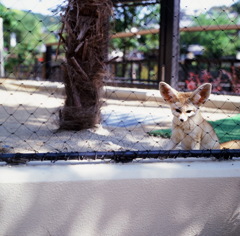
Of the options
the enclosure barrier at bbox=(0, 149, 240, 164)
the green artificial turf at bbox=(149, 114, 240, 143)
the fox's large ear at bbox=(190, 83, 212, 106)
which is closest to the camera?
the enclosure barrier at bbox=(0, 149, 240, 164)

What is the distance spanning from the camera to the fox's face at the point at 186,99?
301 cm

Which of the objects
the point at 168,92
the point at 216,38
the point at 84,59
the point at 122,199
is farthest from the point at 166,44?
the point at 122,199

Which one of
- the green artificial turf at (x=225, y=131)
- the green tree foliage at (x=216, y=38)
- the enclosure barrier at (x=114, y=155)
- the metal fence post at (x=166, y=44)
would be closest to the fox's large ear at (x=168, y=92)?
the enclosure barrier at (x=114, y=155)

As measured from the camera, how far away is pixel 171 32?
755 centimetres

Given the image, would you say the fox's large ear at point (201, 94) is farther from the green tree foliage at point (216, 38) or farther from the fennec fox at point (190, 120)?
the green tree foliage at point (216, 38)

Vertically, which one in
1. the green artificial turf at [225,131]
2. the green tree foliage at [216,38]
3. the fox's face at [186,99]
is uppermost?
the green tree foliage at [216,38]

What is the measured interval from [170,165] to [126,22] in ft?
27.3

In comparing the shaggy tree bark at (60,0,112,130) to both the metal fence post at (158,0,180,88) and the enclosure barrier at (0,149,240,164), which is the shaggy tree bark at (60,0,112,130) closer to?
the enclosure barrier at (0,149,240,164)

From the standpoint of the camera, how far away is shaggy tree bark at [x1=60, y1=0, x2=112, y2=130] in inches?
155

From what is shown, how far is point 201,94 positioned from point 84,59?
158 cm

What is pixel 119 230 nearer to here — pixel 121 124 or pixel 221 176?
Answer: pixel 221 176

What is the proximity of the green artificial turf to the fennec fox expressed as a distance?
0.74 meters

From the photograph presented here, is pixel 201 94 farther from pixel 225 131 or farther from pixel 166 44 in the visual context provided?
pixel 166 44

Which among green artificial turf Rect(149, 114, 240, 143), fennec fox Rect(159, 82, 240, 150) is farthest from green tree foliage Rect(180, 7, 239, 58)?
fennec fox Rect(159, 82, 240, 150)
